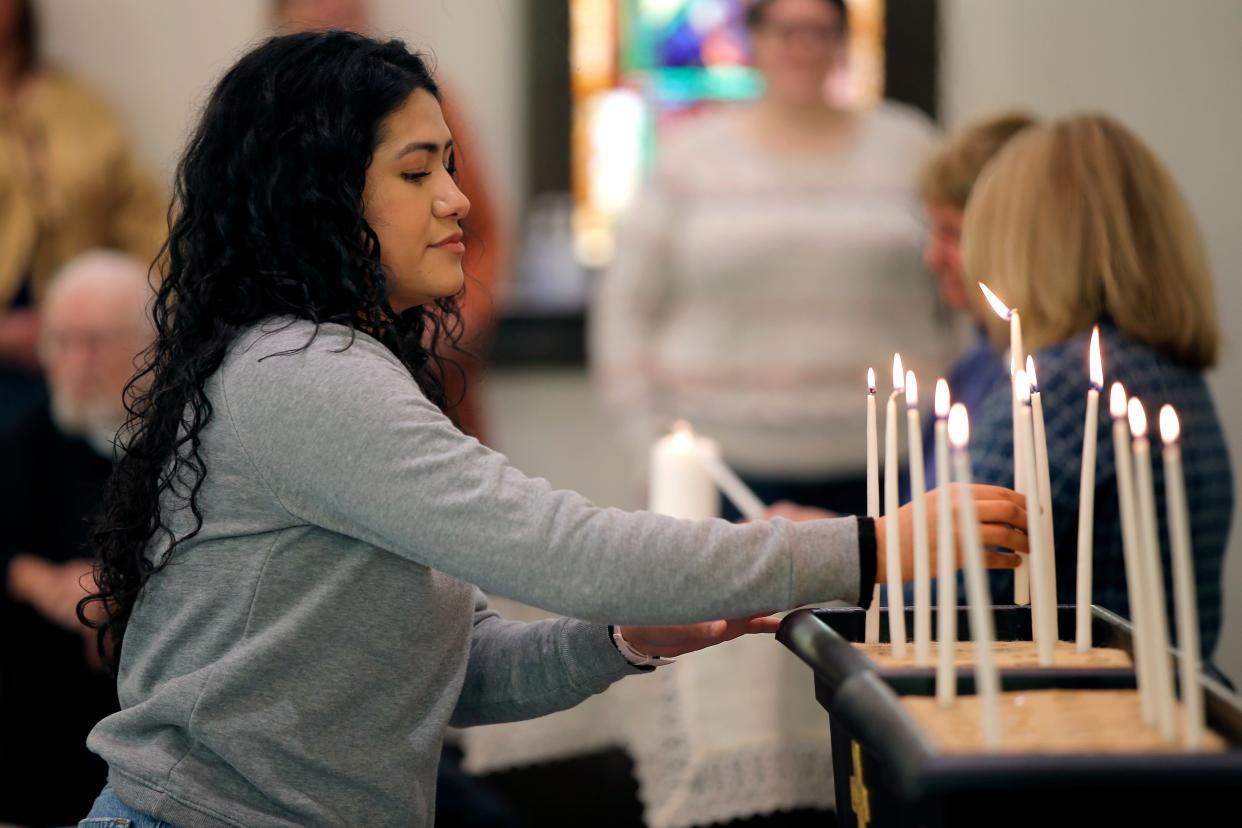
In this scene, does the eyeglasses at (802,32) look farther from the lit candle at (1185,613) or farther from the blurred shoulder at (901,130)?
the lit candle at (1185,613)

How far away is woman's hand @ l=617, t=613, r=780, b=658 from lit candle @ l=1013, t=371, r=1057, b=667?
0.26 meters

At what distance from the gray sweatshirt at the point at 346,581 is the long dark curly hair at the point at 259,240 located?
0.03m

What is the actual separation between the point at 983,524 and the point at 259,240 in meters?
0.63

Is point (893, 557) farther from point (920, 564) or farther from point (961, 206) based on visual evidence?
point (961, 206)

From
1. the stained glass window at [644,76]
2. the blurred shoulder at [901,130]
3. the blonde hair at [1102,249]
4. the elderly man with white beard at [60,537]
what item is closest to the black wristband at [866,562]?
the blonde hair at [1102,249]

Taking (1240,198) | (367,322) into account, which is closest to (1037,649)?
(367,322)

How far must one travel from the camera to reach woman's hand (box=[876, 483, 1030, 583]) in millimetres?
1069

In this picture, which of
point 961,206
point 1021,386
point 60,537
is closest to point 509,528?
point 1021,386

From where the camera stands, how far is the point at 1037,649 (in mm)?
1115

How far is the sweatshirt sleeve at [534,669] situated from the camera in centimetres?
139

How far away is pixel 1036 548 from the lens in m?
1.05

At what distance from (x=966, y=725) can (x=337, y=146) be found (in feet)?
2.26

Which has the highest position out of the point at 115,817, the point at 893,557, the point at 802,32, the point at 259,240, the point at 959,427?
the point at 802,32

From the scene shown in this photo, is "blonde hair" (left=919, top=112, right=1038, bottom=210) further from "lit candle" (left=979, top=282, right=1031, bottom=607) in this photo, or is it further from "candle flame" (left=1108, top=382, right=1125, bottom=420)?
"candle flame" (left=1108, top=382, right=1125, bottom=420)
